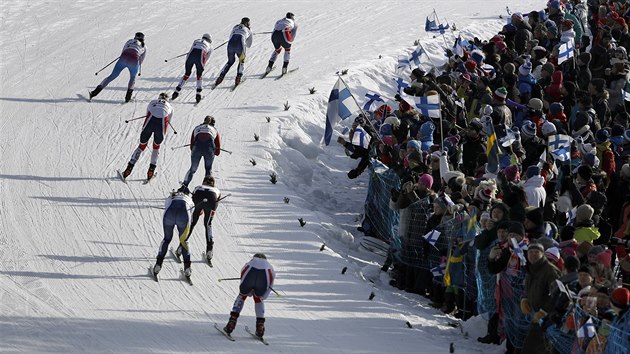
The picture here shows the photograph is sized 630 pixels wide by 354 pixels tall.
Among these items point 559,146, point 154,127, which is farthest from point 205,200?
point 559,146

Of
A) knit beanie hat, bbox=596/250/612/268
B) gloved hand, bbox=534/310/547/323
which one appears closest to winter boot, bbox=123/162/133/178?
Result: gloved hand, bbox=534/310/547/323

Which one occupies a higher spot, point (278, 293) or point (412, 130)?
point (412, 130)

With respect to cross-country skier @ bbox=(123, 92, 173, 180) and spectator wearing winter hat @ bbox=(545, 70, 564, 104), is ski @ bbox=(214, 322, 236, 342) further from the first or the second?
spectator wearing winter hat @ bbox=(545, 70, 564, 104)

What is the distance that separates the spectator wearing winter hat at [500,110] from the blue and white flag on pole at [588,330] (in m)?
7.15

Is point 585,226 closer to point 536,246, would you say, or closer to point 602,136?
point 536,246

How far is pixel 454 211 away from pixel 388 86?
11.7 m

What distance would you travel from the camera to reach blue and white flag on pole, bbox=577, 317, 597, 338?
440 inches

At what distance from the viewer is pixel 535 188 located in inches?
587

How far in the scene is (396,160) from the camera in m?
17.9

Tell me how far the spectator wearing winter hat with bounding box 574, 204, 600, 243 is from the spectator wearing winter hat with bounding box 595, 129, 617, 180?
3387 mm

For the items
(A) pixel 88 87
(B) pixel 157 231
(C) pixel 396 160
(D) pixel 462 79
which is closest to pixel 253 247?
(B) pixel 157 231

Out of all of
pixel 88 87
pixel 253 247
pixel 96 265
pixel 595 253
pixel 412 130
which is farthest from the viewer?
pixel 88 87

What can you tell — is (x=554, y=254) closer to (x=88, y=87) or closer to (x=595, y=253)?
(x=595, y=253)

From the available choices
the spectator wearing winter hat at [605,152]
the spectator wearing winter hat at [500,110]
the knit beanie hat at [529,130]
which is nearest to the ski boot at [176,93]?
the spectator wearing winter hat at [500,110]
